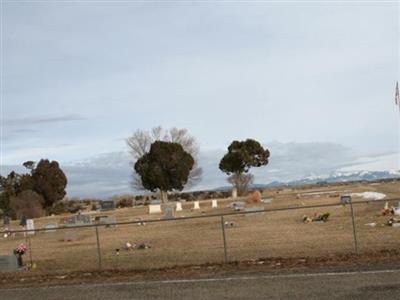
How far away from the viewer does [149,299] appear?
980 centimetres

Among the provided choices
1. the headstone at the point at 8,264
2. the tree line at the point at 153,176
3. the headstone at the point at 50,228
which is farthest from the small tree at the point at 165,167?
the headstone at the point at 8,264

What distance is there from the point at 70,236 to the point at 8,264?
542 inches

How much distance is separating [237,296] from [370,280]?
2.32m

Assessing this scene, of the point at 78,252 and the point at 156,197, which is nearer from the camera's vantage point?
the point at 78,252

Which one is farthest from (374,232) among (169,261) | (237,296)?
(237,296)

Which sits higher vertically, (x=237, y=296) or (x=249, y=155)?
(x=249, y=155)

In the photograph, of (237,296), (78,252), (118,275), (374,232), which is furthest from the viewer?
(78,252)

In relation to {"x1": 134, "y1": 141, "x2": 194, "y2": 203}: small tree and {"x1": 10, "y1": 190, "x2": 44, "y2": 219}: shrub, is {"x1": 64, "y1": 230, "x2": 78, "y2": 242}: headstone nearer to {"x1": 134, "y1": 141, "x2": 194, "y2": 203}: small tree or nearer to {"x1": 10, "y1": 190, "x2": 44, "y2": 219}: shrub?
{"x1": 10, "y1": 190, "x2": 44, "y2": 219}: shrub

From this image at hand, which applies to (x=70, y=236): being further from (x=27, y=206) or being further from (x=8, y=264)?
(x=27, y=206)

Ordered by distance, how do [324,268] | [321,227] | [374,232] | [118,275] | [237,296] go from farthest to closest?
[321,227] < [374,232] < [118,275] < [324,268] < [237,296]

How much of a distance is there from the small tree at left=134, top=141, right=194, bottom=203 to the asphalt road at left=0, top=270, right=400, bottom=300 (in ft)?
212

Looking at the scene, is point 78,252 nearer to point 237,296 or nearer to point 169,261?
point 169,261

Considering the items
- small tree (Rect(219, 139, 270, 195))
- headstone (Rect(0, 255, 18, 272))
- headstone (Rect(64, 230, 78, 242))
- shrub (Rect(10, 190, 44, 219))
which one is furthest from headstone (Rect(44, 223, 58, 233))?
small tree (Rect(219, 139, 270, 195))

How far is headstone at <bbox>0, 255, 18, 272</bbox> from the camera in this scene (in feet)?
54.1
